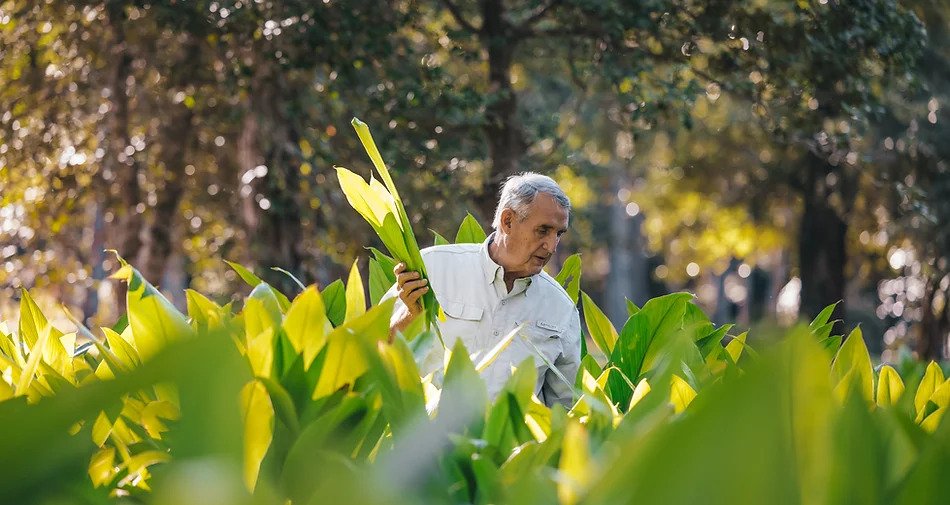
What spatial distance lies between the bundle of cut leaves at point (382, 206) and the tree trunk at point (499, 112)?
7594mm

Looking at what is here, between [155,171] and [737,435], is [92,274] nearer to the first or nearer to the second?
[155,171]

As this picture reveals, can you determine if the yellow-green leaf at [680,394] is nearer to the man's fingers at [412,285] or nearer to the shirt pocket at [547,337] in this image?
the man's fingers at [412,285]

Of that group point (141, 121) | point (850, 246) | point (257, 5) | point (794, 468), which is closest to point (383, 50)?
point (257, 5)

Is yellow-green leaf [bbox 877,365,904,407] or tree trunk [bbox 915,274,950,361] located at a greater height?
yellow-green leaf [bbox 877,365,904,407]

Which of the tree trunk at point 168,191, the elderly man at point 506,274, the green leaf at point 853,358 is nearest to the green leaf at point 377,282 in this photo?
the elderly man at point 506,274

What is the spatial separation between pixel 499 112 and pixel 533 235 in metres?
6.34

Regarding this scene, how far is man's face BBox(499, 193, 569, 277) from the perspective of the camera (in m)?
4.45

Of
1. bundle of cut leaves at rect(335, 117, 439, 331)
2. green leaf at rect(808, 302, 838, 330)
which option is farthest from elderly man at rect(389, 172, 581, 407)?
bundle of cut leaves at rect(335, 117, 439, 331)

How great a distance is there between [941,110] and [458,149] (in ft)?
29.0

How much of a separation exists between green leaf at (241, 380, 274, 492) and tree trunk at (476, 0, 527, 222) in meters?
8.85

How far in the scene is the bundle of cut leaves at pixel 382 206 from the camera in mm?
2332

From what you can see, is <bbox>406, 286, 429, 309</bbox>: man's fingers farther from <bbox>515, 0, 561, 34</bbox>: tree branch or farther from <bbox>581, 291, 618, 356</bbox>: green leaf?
<bbox>515, 0, 561, 34</bbox>: tree branch

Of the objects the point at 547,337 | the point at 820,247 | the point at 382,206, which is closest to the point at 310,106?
the point at 547,337

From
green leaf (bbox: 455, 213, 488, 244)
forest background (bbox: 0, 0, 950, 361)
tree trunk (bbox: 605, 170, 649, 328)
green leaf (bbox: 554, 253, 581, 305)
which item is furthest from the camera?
tree trunk (bbox: 605, 170, 649, 328)
